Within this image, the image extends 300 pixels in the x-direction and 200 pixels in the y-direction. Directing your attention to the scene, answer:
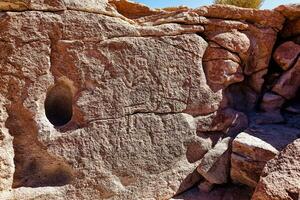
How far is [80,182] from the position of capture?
3156 millimetres

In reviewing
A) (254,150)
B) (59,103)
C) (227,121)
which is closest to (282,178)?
(254,150)

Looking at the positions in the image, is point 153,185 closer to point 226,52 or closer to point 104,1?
point 226,52

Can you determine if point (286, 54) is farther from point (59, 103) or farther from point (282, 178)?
point (59, 103)

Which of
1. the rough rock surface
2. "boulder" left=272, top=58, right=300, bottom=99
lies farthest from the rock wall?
"boulder" left=272, top=58, right=300, bottom=99

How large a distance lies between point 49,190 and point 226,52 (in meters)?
2.61

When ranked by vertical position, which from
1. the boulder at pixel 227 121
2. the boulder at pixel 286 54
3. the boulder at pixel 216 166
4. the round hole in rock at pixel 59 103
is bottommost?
the boulder at pixel 216 166

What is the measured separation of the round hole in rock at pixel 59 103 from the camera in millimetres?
3227

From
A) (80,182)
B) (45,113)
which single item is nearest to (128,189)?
(80,182)

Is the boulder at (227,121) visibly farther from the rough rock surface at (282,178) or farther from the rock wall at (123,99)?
the rough rock surface at (282,178)

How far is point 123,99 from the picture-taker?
337 cm

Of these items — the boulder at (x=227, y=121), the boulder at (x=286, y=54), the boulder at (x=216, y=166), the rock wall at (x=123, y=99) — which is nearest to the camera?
the rock wall at (x=123, y=99)

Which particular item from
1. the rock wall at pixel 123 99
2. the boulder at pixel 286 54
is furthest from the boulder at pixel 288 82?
the rock wall at pixel 123 99

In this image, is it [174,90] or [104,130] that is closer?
[104,130]

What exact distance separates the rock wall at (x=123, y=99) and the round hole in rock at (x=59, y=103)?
1 centimetres
